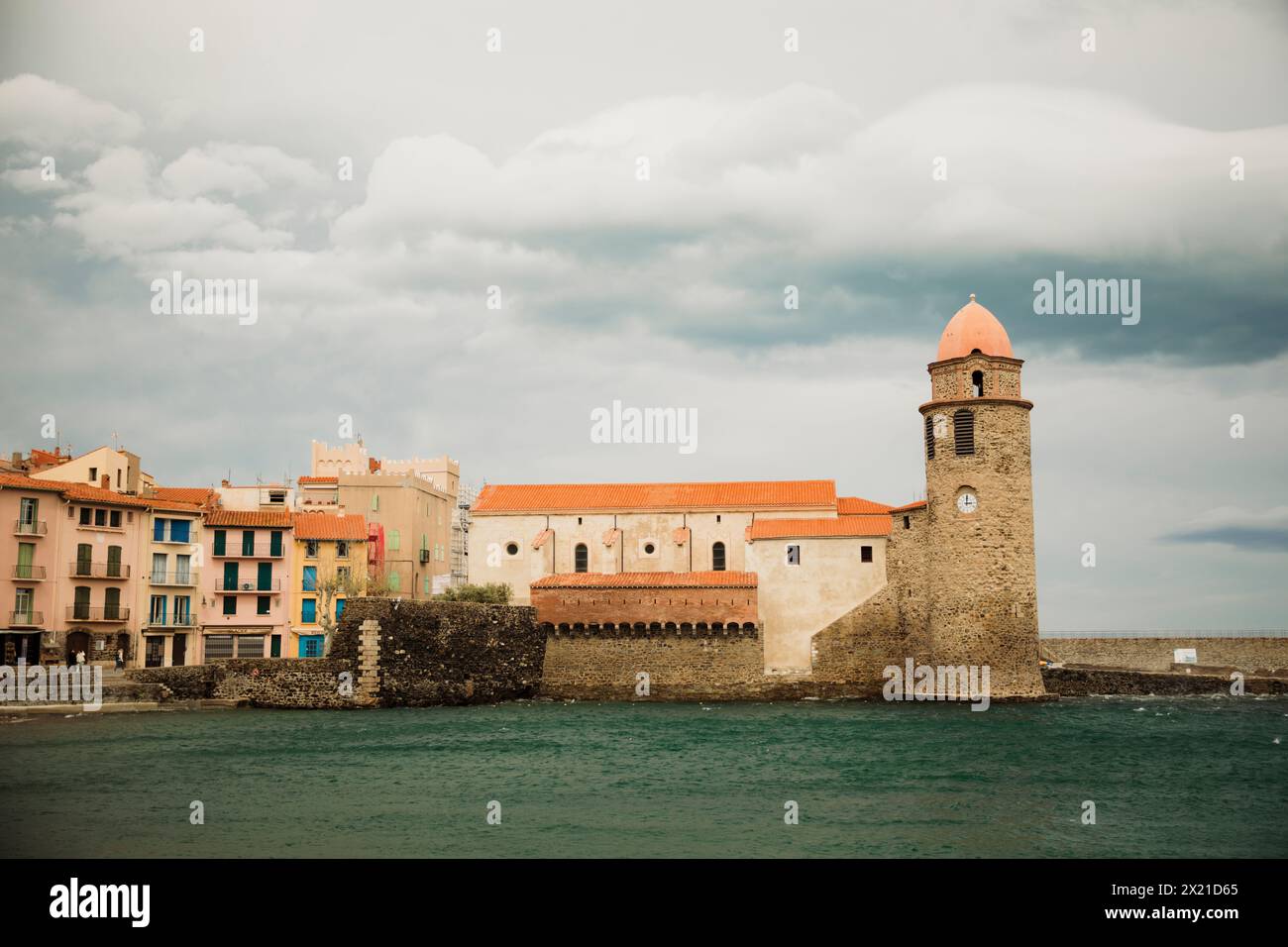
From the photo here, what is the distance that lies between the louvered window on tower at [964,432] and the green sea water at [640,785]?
30.1 ft

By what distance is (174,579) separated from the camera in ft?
134

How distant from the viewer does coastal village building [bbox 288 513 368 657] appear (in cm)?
4416

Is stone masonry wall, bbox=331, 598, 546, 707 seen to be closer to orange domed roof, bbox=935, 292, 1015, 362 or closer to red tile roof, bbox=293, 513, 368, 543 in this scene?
red tile roof, bbox=293, 513, 368, 543

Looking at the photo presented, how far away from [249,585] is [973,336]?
1148 inches

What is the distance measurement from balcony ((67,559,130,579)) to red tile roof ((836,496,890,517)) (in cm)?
2717

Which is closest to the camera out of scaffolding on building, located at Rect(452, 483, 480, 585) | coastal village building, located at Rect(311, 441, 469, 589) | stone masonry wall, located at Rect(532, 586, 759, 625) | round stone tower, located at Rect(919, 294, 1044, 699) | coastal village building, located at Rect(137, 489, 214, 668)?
round stone tower, located at Rect(919, 294, 1044, 699)

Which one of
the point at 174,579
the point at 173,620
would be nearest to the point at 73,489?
the point at 174,579

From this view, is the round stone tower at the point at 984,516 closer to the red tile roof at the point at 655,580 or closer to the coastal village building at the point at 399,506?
the red tile roof at the point at 655,580

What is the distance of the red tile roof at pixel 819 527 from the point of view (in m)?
40.9

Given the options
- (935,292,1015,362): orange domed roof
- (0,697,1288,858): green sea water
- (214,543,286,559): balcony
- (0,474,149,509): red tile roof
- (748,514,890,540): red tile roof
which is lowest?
(0,697,1288,858): green sea water

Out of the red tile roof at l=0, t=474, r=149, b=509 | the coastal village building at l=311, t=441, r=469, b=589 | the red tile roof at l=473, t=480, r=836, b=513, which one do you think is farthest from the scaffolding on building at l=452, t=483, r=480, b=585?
the red tile roof at l=0, t=474, r=149, b=509

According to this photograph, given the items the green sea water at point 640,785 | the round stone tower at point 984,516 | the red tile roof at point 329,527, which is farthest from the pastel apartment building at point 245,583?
the round stone tower at point 984,516
